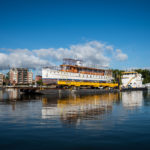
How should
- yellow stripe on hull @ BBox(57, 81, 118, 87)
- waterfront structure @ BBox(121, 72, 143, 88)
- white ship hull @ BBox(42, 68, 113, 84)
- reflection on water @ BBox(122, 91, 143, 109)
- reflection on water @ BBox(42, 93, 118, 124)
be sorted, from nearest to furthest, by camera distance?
reflection on water @ BBox(42, 93, 118, 124) → reflection on water @ BBox(122, 91, 143, 109) → white ship hull @ BBox(42, 68, 113, 84) → yellow stripe on hull @ BBox(57, 81, 118, 87) → waterfront structure @ BBox(121, 72, 143, 88)

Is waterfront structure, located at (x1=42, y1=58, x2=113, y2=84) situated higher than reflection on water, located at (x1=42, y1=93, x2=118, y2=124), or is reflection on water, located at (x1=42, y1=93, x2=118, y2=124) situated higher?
waterfront structure, located at (x1=42, y1=58, x2=113, y2=84)

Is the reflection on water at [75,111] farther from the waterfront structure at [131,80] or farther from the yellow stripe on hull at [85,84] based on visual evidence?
the waterfront structure at [131,80]

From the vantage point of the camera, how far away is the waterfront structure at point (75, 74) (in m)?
59.4

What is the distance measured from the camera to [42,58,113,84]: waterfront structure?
59366mm

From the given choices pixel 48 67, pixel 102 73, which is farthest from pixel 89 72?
pixel 48 67

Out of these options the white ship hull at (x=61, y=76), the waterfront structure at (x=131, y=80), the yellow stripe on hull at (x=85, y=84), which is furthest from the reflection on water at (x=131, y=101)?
the waterfront structure at (x=131, y=80)

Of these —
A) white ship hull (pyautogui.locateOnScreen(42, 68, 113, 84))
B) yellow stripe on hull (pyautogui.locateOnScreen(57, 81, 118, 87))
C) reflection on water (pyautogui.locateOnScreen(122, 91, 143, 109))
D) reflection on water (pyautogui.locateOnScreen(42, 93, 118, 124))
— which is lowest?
reflection on water (pyautogui.locateOnScreen(122, 91, 143, 109))

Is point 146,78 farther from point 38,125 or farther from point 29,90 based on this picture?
point 38,125

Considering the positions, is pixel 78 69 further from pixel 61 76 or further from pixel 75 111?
pixel 75 111

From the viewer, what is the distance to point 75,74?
66.9 metres

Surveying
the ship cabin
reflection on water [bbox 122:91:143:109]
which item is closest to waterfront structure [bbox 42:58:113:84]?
the ship cabin

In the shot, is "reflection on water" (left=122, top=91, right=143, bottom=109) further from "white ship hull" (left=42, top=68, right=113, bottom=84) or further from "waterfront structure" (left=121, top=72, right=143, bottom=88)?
"waterfront structure" (left=121, top=72, right=143, bottom=88)

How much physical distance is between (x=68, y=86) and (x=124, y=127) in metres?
50.7

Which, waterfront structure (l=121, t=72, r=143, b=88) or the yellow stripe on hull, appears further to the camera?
waterfront structure (l=121, t=72, r=143, b=88)
